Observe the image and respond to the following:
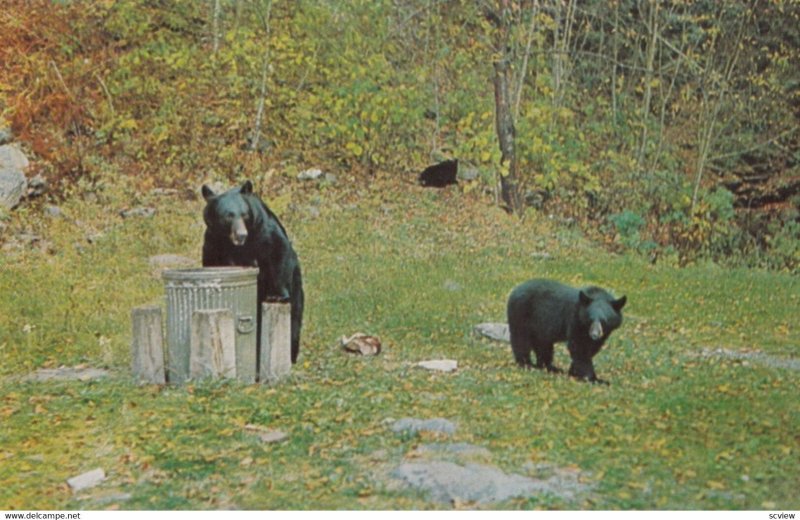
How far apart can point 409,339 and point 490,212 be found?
3.67ft

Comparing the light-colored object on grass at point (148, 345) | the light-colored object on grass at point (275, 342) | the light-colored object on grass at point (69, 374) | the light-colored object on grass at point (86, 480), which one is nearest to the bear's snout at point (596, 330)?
the light-colored object on grass at point (275, 342)

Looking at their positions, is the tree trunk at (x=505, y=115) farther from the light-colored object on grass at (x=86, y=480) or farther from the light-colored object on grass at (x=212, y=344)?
the light-colored object on grass at (x=86, y=480)

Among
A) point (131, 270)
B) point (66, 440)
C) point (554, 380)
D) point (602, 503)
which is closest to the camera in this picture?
point (602, 503)

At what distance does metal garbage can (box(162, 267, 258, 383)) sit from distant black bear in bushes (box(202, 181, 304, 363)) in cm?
21

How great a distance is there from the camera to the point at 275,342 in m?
4.88

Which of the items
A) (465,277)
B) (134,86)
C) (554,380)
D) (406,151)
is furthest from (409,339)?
(134,86)

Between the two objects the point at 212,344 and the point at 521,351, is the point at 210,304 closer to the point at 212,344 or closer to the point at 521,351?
the point at 212,344

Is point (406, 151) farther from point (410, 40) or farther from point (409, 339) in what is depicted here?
point (409, 339)

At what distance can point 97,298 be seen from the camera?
228 inches

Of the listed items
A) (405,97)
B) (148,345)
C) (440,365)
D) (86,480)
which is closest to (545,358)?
(440,365)

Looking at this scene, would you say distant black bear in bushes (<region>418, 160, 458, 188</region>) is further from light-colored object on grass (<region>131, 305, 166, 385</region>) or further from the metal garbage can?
light-colored object on grass (<region>131, 305, 166, 385</region>)

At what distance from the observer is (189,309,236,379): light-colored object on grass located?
4672mm

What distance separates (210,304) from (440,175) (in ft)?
6.75

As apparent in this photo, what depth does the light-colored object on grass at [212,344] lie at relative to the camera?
4672mm
